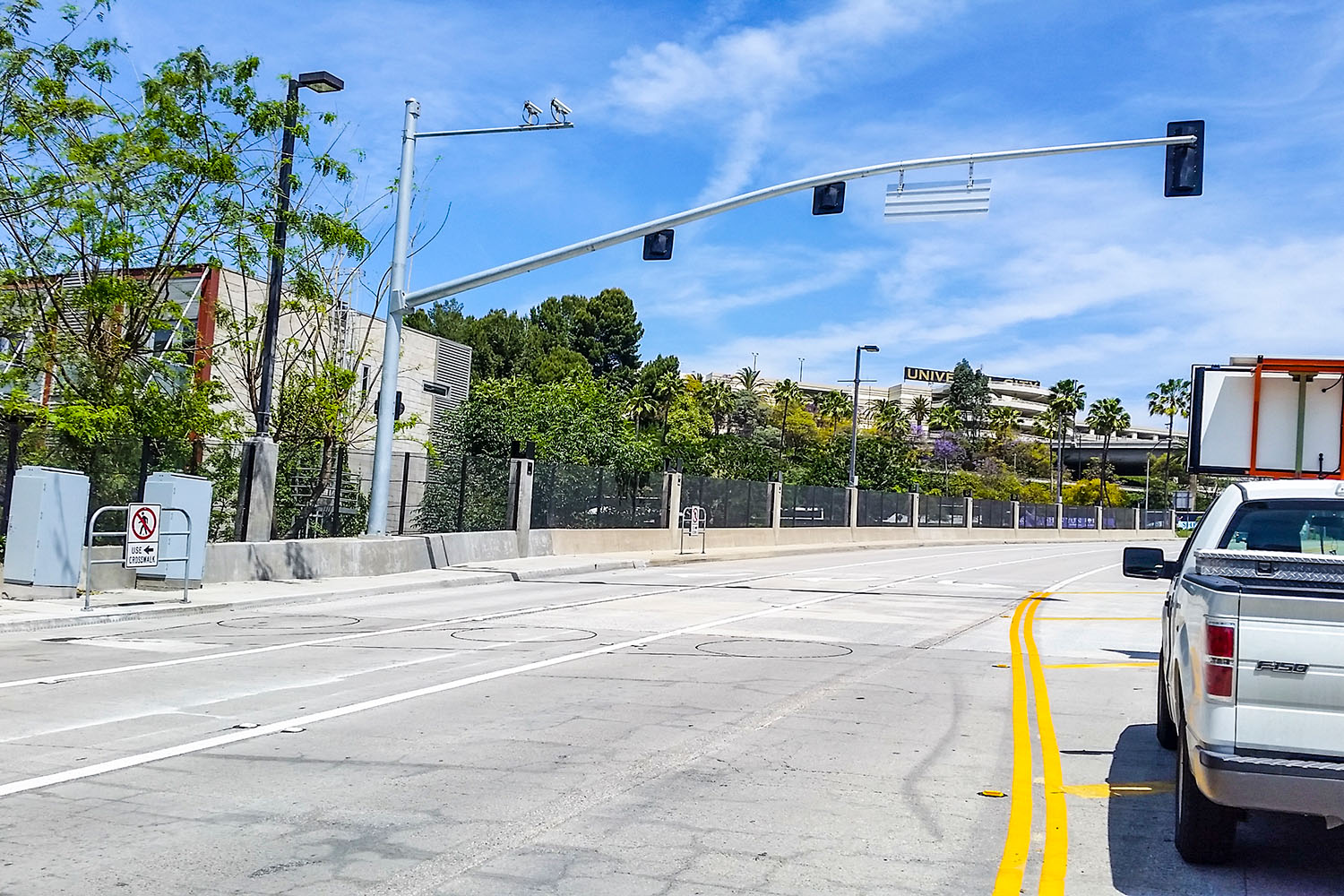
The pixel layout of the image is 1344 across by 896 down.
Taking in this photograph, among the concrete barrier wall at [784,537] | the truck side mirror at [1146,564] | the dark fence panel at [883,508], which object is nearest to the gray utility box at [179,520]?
the concrete barrier wall at [784,537]

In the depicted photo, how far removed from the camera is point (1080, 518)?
77.8m

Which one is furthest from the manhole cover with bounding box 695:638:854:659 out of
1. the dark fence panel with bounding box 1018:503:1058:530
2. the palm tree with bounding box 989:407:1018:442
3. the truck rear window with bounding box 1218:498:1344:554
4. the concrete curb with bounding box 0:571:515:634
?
the palm tree with bounding box 989:407:1018:442

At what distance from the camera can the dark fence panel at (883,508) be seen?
5238cm

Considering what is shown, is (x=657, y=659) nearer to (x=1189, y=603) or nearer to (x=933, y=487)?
(x=1189, y=603)

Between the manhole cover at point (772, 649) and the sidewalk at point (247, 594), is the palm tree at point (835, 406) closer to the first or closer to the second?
the sidewalk at point (247, 594)

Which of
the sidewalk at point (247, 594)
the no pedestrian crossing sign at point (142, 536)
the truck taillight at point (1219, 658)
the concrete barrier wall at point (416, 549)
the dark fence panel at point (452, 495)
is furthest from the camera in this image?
the dark fence panel at point (452, 495)

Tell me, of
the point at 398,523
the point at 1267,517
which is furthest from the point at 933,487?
the point at 1267,517

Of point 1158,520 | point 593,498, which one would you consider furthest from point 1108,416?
point 593,498

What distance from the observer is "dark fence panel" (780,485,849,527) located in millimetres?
46062

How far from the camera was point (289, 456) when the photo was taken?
87.2ft

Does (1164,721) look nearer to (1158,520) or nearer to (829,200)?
(829,200)

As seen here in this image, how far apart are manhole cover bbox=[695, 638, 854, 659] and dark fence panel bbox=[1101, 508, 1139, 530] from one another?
7206 cm

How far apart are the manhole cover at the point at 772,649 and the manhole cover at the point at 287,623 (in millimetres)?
4914

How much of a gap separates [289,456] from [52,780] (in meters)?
20.7
